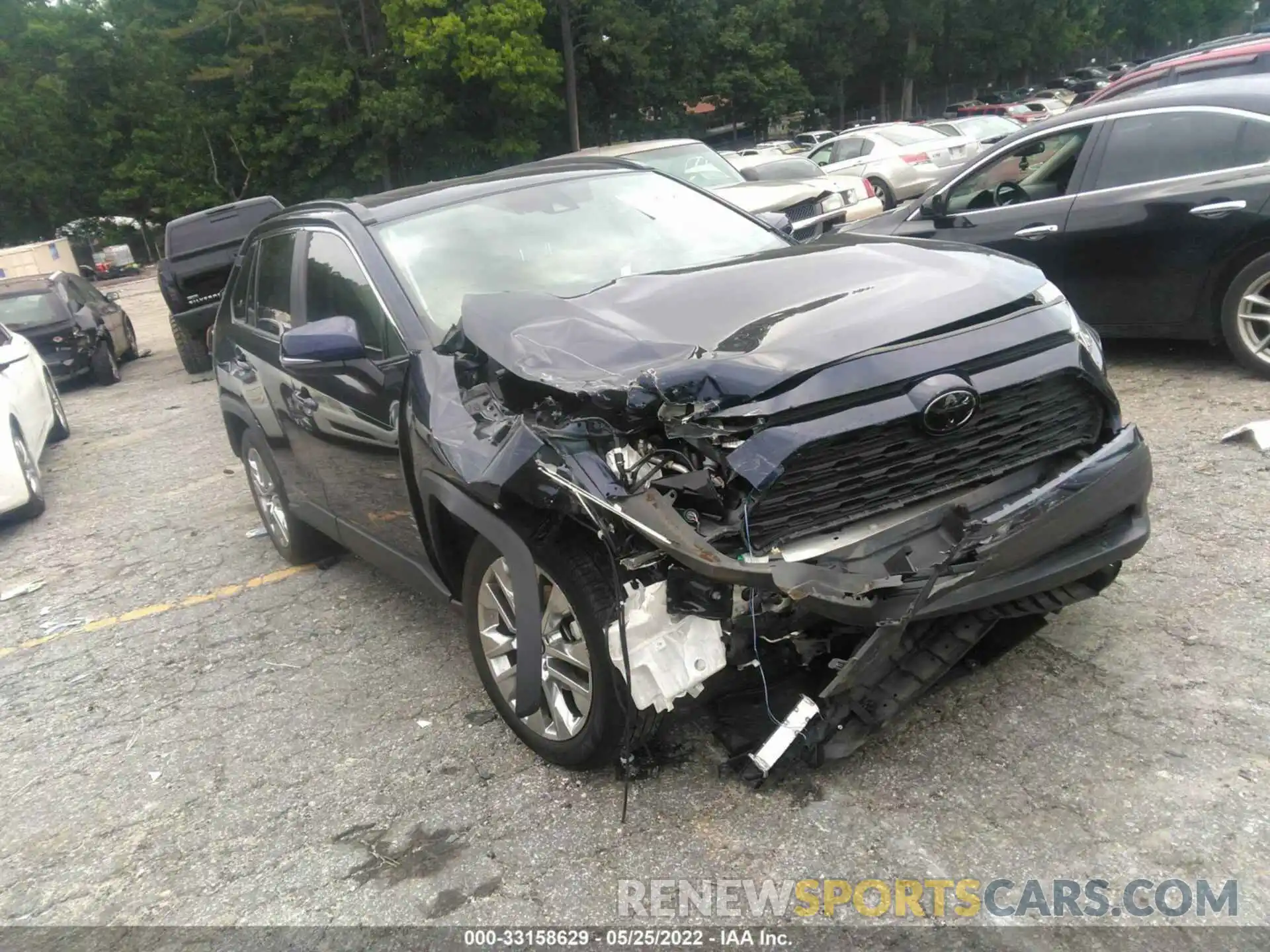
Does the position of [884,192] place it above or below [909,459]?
below

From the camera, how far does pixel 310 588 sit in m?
5.41

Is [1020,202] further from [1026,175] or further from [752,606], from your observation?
[752,606]

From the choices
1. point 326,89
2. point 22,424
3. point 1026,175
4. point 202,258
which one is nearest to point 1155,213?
point 1026,175

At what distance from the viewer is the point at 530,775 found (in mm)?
3344

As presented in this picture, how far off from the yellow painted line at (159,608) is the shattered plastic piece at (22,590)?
35.9 inches

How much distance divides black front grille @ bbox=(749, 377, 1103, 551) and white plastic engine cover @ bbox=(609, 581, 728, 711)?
12.2 inches

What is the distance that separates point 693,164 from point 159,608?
260 inches

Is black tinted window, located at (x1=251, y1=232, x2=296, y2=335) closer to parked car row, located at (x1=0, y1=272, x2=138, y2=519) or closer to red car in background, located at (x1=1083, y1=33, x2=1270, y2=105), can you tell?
parked car row, located at (x1=0, y1=272, x2=138, y2=519)

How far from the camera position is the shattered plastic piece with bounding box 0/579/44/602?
616cm

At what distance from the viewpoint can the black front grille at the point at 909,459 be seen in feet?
8.86

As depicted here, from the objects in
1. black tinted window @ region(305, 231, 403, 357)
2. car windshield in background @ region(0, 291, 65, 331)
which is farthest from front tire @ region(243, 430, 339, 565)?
car windshield in background @ region(0, 291, 65, 331)

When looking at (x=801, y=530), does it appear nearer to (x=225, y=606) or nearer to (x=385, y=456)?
(x=385, y=456)

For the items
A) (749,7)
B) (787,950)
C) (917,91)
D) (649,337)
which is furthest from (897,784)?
(917,91)

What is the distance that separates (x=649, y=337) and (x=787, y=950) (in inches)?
69.5
